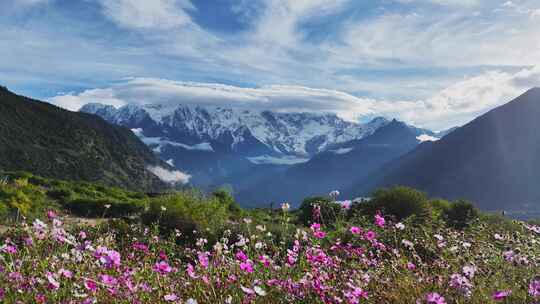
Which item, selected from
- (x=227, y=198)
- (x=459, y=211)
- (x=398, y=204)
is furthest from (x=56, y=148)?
(x=398, y=204)

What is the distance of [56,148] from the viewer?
128m

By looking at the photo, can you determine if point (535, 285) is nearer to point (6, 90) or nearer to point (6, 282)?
point (6, 282)

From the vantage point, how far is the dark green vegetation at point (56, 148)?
11088cm

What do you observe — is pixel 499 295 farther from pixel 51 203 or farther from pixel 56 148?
pixel 56 148

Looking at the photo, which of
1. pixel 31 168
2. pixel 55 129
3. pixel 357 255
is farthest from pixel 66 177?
pixel 357 255

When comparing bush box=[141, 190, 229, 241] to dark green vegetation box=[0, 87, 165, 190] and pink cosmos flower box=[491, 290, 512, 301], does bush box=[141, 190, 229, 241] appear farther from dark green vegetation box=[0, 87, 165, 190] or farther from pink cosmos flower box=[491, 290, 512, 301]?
dark green vegetation box=[0, 87, 165, 190]

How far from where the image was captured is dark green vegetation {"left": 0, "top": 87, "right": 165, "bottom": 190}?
11088cm

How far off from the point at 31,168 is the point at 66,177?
8.91 meters

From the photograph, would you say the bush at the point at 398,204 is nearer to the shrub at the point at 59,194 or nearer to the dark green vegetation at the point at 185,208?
the dark green vegetation at the point at 185,208

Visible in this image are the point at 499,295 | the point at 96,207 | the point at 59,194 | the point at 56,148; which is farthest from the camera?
the point at 56,148

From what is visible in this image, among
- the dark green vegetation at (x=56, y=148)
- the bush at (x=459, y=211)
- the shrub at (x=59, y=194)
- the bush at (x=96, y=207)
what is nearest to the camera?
the bush at (x=96, y=207)

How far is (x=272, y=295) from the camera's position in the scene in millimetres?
4039

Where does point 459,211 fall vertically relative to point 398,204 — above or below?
below

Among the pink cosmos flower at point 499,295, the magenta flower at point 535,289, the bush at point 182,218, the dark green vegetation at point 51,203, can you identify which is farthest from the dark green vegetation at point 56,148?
the pink cosmos flower at point 499,295
